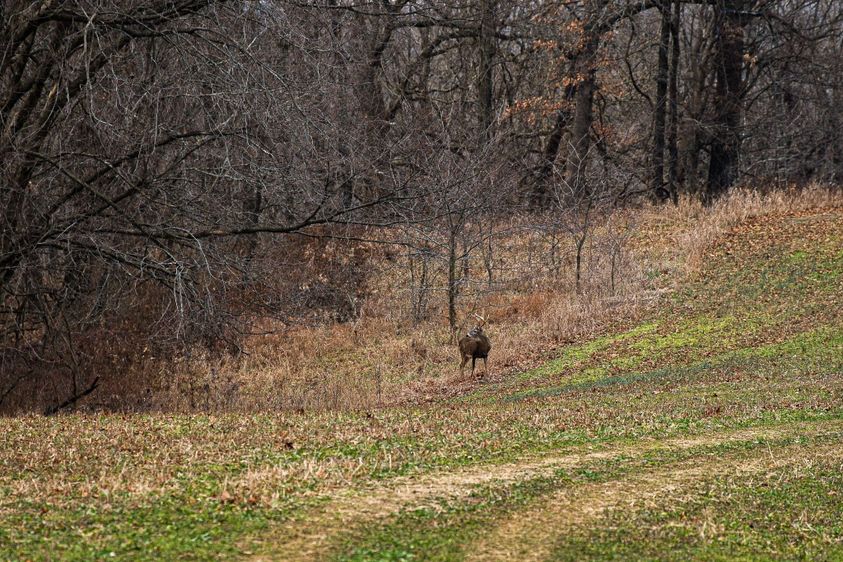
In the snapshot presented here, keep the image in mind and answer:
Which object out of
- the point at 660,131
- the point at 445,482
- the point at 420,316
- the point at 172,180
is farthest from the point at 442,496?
the point at 660,131

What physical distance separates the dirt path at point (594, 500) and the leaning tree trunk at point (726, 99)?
1137 inches

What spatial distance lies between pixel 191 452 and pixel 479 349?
12627mm

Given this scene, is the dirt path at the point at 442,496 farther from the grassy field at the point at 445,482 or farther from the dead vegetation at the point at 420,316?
the dead vegetation at the point at 420,316

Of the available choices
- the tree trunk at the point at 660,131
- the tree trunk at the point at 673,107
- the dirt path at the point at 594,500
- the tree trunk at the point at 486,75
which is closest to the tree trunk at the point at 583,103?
the tree trunk at the point at 660,131

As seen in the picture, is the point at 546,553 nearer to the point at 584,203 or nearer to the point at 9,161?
the point at 9,161

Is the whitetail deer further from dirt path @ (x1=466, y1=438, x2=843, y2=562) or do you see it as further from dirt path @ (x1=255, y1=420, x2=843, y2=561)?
dirt path @ (x1=466, y1=438, x2=843, y2=562)

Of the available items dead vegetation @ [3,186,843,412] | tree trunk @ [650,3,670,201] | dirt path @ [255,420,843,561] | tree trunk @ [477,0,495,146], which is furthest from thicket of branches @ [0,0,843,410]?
tree trunk @ [650,3,670,201]

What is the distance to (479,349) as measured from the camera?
21781 mm

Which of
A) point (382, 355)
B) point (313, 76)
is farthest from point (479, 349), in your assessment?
point (313, 76)

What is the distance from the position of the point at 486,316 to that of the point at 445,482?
20.2 metres

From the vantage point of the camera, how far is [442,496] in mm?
8070

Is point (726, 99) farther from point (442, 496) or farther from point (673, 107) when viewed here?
point (442, 496)

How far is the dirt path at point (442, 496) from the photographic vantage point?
6.66 meters

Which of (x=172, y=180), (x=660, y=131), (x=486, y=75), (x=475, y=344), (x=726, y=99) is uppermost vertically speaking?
(x=486, y=75)
